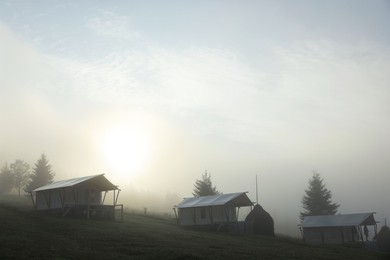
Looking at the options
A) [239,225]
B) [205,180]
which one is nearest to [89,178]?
[239,225]

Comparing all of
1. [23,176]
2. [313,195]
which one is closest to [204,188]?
[313,195]

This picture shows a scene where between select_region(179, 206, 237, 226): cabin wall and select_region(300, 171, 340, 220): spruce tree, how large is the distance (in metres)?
28.0

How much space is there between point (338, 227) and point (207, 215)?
1921cm

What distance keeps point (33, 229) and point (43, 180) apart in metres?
50.5

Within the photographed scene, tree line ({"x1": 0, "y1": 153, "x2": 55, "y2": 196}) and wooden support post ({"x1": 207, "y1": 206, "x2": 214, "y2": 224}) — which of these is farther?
tree line ({"x1": 0, "y1": 153, "x2": 55, "y2": 196})

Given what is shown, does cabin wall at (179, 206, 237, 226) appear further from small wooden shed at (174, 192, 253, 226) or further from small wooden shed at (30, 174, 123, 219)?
small wooden shed at (30, 174, 123, 219)

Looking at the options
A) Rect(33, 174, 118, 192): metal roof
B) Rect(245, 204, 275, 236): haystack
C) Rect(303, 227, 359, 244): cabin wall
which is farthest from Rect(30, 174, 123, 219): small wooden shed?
Rect(303, 227, 359, 244): cabin wall

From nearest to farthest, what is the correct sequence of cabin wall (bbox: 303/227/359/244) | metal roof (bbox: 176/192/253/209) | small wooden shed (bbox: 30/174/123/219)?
1. small wooden shed (bbox: 30/174/123/219)
2. metal roof (bbox: 176/192/253/209)
3. cabin wall (bbox: 303/227/359/244)

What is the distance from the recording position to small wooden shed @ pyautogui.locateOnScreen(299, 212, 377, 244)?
2003 inches

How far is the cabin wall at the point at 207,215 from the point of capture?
1959 inches

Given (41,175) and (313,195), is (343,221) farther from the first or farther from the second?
(41,175)

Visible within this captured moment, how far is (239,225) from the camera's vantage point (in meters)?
47.7

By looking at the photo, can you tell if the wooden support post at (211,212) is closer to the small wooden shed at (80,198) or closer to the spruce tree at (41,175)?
the small wooden shed at (80,198)

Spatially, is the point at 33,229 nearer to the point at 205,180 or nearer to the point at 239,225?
the point at 239,225
